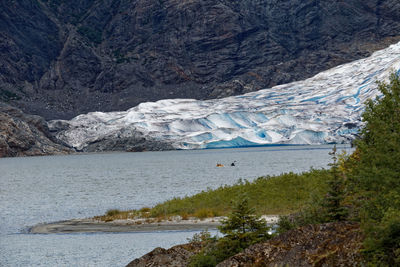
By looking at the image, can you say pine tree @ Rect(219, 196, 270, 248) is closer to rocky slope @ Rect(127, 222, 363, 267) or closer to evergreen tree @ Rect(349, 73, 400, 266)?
rocky slope @ Rect(127, 222, 363, 267)

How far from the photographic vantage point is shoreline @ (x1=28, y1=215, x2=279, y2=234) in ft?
101

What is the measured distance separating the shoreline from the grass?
1.24m

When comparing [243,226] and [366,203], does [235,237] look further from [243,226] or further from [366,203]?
[366,203]

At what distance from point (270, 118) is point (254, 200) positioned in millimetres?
133362

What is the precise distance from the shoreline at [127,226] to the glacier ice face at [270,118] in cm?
12125

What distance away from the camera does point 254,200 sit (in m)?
34.9

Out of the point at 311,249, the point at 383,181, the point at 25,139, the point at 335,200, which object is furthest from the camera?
the point at 25,139

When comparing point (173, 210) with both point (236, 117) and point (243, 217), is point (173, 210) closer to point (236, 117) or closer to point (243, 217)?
point (243, 217)

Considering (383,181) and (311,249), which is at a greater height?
(383,181)

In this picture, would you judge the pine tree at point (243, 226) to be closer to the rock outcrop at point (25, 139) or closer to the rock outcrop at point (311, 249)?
the rock outcrop at point (311, 249)

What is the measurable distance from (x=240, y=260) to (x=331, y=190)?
418cm

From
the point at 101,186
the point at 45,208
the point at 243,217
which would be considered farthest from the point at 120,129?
the point at 243,217

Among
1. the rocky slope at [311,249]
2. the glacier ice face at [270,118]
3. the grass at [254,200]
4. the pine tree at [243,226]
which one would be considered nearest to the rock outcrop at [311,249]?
the rocky slope at [311,249]

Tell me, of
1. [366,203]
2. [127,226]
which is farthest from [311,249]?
[127,226]
